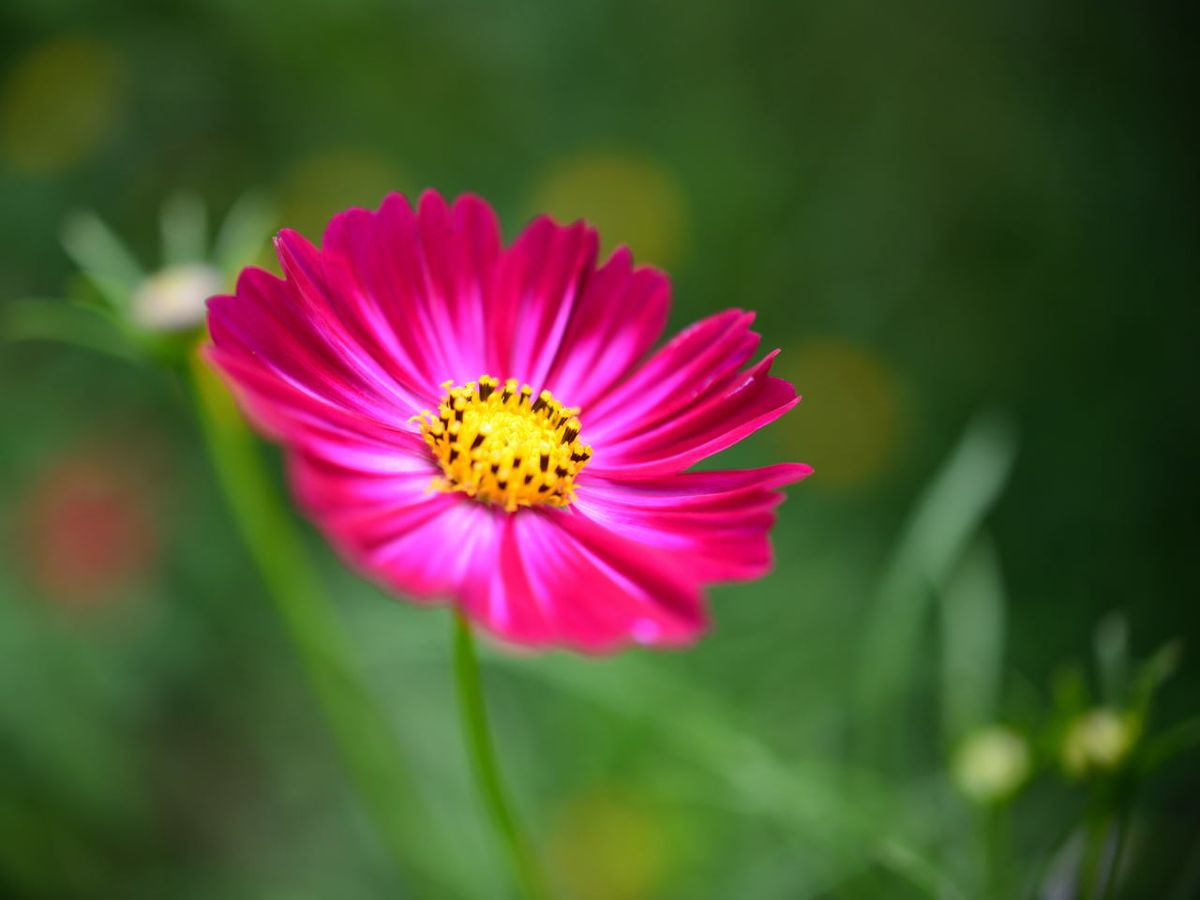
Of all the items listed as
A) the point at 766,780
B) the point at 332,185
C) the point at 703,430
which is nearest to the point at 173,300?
the point at 703,430

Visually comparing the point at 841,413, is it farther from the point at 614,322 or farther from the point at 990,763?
the point at 614,322

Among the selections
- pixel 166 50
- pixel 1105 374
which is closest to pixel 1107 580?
pixel 1105 374

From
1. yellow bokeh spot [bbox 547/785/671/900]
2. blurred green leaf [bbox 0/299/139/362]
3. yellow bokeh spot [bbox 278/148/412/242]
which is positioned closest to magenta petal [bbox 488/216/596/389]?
yellow bokeh spot [bbox 547/785/671/900]

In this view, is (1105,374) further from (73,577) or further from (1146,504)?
(73,577)

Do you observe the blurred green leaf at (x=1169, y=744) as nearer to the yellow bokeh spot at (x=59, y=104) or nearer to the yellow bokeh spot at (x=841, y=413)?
the yellow bokeh spot at (x=841, y=413)

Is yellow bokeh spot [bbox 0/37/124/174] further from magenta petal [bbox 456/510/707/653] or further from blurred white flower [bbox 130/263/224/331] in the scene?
magenta petal [bbox 456/510/707/653]

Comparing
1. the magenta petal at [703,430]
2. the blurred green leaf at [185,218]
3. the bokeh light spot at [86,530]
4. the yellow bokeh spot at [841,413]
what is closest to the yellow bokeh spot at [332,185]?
the blurred green leaf at [185,218]
